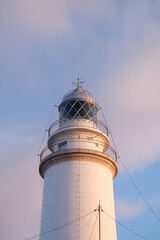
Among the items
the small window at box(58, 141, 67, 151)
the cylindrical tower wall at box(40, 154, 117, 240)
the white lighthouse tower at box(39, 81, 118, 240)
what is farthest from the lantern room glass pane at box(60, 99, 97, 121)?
the cylindrical tower wall at box(40, 154, 117, 240)

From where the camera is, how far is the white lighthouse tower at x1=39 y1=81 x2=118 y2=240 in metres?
15.5

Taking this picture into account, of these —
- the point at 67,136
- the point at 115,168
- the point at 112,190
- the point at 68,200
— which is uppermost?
the point at 67,136

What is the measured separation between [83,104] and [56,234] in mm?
6919

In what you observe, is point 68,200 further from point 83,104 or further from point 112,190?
point 83,104

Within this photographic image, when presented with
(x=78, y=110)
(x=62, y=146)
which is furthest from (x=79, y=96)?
(x=62, y=146)

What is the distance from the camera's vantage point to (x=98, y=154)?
17.0 meters

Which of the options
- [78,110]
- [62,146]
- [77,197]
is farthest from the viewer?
[78,110]

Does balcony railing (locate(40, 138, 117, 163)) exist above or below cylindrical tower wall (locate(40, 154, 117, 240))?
above

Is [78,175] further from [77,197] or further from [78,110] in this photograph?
[78,110]

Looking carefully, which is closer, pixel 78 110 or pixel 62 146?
pixel 62 146

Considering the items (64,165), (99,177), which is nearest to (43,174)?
(64,165)

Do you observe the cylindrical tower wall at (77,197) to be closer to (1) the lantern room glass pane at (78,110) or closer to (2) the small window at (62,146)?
(2) the small window at (62,146)

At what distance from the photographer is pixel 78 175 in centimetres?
1652

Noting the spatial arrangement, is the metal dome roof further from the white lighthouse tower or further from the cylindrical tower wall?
the cylindrical tower wall
